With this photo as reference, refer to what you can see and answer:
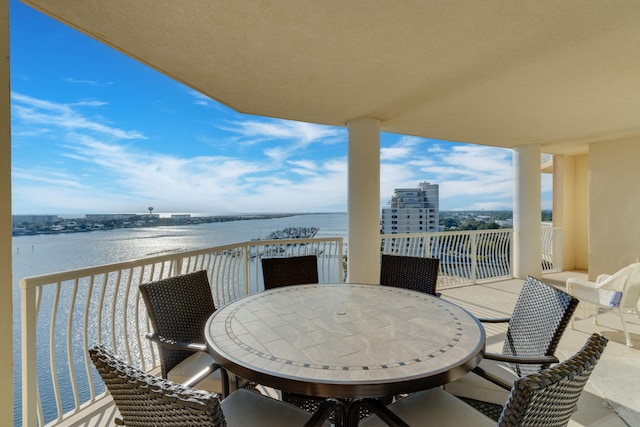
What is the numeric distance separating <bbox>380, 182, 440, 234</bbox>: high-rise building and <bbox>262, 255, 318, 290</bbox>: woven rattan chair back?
260 centimetres

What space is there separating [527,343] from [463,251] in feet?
14.6

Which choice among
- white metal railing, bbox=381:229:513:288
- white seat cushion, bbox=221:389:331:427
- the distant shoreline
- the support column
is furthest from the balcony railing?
white metal railing, bbox=381:229:513:288

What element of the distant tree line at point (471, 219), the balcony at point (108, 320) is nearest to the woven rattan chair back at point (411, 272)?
the balcony at point (108, 320)

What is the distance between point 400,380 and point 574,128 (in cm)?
640

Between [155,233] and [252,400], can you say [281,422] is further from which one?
[155,233]

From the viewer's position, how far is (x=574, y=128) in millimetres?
5215

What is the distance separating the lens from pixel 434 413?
1395 millimetres

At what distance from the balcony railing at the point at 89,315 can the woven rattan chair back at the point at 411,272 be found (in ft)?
5.94

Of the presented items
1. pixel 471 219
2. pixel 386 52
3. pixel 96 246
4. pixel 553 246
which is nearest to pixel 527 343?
pixel 386 52

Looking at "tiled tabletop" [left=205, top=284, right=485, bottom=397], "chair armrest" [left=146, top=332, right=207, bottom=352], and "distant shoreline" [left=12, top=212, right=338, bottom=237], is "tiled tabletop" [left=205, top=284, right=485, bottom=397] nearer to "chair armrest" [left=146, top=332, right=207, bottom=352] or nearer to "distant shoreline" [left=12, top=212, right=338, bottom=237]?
"chair armrest" [left=146, top=332, right=207, bottom=352]

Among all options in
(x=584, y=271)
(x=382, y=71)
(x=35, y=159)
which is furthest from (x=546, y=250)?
(x=35, y=159)

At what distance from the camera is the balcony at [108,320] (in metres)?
1.87

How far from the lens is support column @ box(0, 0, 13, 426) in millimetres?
1382

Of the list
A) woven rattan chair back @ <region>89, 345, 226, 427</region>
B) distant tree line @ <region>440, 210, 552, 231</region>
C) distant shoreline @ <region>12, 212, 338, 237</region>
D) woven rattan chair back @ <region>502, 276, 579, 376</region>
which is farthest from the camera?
distant tree line @ <region>440, 210, 552, 231</region>
